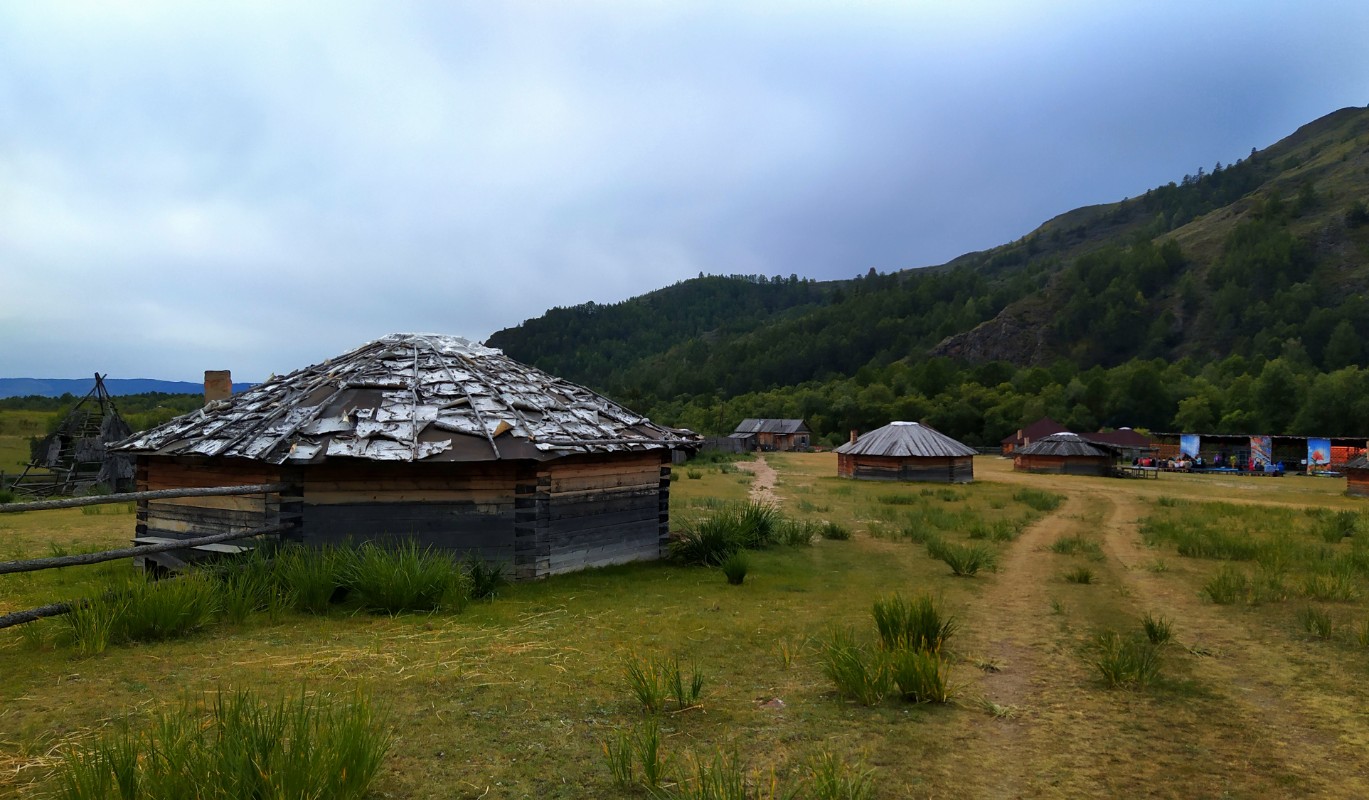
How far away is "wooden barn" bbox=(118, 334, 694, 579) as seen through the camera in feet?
35.7

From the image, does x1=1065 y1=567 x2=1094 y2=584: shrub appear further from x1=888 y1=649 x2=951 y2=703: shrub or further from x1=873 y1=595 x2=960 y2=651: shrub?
x1=888 y1=649 x2=951 y2=703: shrub

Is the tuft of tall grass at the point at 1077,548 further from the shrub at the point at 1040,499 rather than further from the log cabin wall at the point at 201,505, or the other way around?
the log cabin wall at the point at 201,505

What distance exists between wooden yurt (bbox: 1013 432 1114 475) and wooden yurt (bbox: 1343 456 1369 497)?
14252 millimetres

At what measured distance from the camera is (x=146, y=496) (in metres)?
9.20

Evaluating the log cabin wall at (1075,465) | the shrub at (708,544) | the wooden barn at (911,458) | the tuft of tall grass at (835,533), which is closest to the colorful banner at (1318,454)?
the log cabin wall at (1075,465)

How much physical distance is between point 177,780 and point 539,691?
10.3ft

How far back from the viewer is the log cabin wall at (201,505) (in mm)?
10883

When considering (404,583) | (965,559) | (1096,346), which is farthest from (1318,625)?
(1096,346)

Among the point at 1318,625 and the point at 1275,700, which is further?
the point at 1318,625

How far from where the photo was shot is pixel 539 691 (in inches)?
261

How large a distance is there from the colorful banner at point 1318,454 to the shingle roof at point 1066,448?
15.5m

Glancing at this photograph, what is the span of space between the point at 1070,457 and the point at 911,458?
615 inches

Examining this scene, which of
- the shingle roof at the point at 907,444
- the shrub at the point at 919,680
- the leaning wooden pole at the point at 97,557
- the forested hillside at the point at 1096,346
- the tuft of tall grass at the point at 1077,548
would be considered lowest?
the tuft of tall grass at the point at 1077,548

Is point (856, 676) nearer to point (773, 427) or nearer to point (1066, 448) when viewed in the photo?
point (1066, 448)
